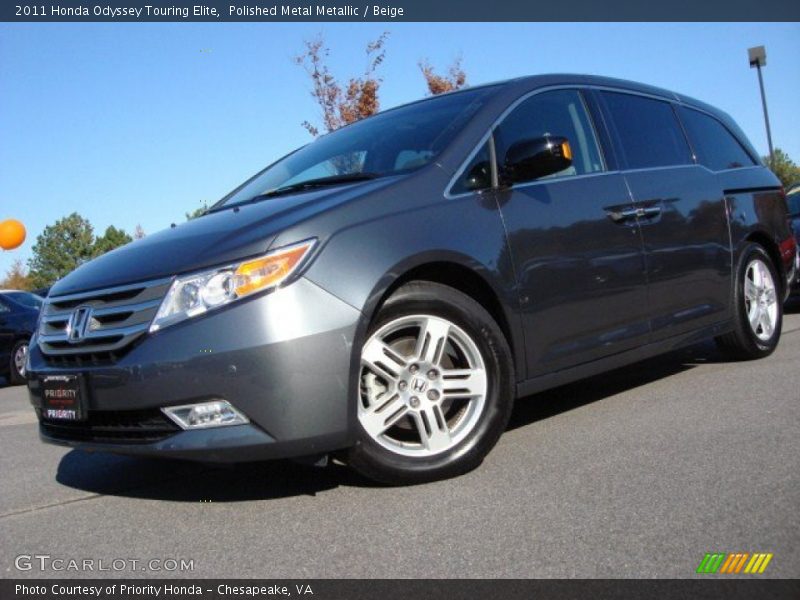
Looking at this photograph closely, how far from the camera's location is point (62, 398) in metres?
3.28

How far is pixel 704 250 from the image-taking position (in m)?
4.94

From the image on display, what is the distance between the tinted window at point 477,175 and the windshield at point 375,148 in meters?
0.15

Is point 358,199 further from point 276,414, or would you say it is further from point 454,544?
point 454,544

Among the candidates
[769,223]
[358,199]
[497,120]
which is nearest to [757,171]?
[769,223]

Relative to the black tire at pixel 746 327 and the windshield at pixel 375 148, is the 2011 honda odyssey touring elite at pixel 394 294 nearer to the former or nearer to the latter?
the windshield at pixel 375 148

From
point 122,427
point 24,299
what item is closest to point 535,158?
point 122,427

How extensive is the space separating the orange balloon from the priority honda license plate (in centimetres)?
1737

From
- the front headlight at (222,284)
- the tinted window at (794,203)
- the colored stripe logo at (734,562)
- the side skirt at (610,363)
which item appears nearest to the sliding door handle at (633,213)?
the side skirt at (610,363)

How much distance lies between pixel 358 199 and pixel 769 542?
6.18ft

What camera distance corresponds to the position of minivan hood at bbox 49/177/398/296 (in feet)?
10.1

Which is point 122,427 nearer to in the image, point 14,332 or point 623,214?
point 623,214

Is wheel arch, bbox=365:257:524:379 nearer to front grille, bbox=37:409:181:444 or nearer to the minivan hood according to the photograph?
the minivan hood

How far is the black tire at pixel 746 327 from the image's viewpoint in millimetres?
5402
